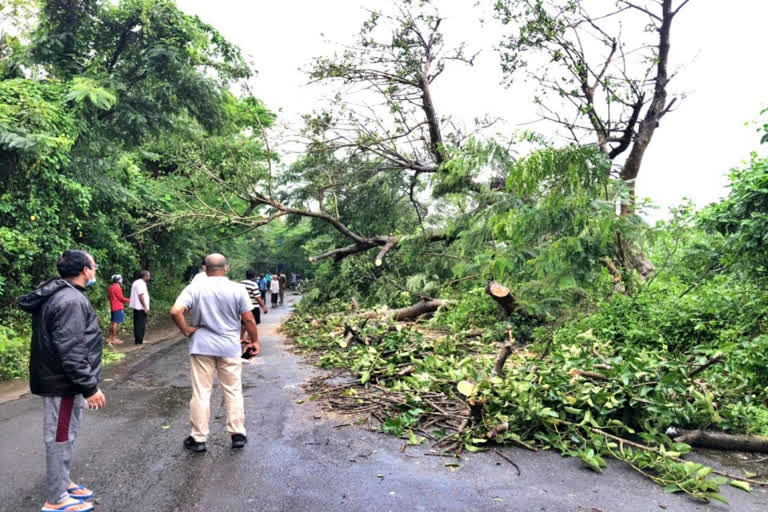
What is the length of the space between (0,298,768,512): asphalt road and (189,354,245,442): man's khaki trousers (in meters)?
0.19

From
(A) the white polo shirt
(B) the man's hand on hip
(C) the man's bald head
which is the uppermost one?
(C) the man's bald head

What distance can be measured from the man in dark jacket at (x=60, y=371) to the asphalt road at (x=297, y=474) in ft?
0.91

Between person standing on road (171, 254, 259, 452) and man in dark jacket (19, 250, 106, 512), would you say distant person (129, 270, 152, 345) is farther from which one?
man in dark jacket (19, 250, 106, 512)

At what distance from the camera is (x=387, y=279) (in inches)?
580

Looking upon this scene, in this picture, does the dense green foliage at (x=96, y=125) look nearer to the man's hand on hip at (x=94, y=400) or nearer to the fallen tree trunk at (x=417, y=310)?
the man's hand on hip at (x=94, y=400)

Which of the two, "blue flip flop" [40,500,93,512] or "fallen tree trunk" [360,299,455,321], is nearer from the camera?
"blue flip flop" [40,500,93,512]

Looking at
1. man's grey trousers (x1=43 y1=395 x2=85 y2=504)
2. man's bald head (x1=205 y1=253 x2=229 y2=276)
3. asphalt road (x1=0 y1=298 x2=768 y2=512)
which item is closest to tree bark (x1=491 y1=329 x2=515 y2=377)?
asphalt road (x1=0 y1=298 x2=768 y2=512)

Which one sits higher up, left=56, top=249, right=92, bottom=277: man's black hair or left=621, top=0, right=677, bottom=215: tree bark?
left=621, top=0, right=677, bottom=215: tree bark

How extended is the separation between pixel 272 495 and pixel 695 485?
9.20 ft

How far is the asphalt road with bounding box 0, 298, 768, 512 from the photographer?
322 cm

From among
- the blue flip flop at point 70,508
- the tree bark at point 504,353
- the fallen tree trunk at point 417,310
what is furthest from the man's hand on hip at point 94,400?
the fallen tree trunk at point 417,310

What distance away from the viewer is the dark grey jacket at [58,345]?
10.1ft

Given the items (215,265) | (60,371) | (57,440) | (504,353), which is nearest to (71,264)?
(60,371)

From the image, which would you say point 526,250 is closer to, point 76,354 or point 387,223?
point 76,354
